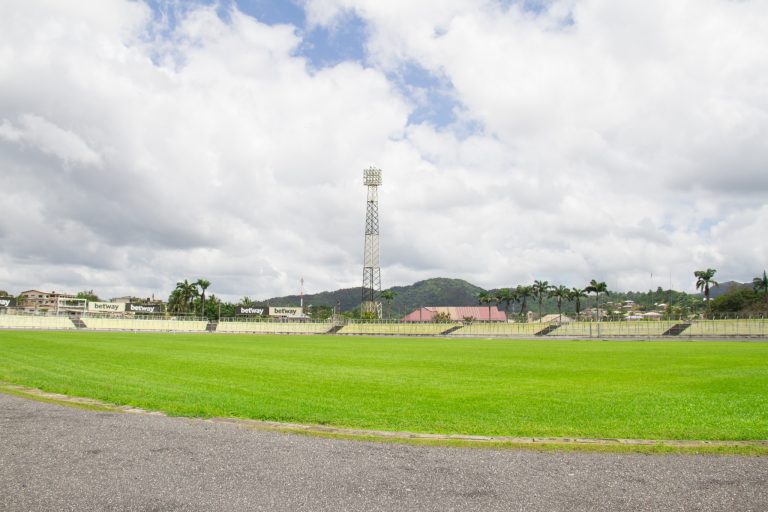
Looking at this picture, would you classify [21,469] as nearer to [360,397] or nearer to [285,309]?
[360,397]

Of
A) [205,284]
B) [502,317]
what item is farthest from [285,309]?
[502,317]

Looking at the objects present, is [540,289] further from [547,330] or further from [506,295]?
[547,330]

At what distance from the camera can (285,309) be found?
15838 cm

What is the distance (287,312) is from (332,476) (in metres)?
153

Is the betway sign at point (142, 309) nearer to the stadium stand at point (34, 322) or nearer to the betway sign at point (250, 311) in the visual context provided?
the betway sign at point (250, 311)

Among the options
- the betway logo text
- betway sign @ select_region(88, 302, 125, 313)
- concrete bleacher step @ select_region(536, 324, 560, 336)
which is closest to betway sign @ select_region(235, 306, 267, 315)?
the betway logo text

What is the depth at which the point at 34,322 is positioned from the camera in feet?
349

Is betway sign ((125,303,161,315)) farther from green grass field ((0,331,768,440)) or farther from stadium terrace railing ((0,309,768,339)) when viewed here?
green grass field ((0,331,768,440))

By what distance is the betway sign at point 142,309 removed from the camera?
495 ft

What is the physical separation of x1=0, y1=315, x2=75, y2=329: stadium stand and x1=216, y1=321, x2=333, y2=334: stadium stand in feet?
98.5

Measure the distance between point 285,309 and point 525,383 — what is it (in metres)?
142

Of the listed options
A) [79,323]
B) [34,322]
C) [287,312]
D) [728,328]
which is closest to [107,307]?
[79,323]

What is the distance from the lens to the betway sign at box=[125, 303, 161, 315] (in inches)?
5945

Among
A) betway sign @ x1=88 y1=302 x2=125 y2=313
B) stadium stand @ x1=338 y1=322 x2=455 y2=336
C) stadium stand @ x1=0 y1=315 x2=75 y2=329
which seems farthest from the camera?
betway sign @ x1=88 y1=302 x2=125 y2=313
